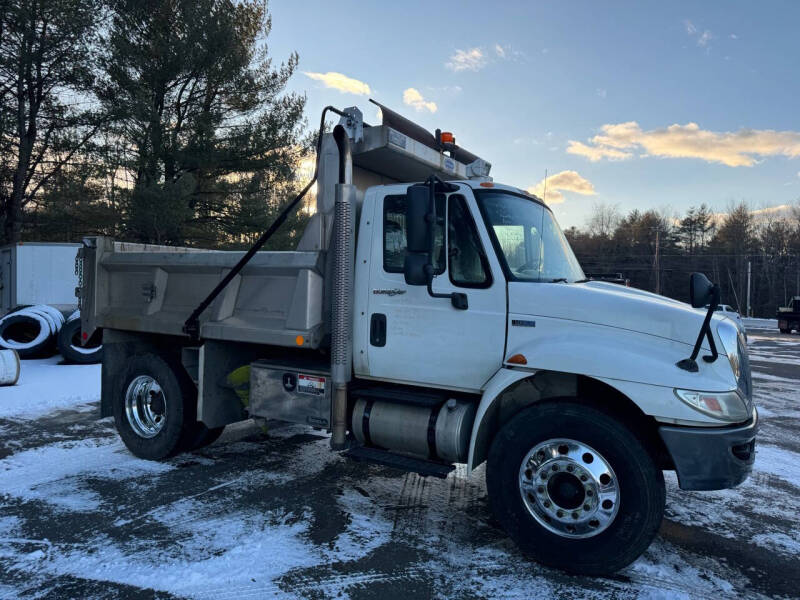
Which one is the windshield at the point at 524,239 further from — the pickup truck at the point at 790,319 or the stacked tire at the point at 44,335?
the pickup truck at the point at 790,319

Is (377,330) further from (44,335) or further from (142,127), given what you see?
(142,127)

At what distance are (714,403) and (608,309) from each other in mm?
805

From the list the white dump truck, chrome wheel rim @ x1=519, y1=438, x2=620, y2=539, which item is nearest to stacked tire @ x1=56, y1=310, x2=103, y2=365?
the white dump truck

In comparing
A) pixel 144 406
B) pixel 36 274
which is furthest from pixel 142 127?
pixel 144 406

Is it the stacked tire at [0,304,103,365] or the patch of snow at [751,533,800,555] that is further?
the stacked tire at [0,304,103,365]

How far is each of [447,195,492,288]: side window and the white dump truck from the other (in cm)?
1

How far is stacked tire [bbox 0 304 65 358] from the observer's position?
11391 mm

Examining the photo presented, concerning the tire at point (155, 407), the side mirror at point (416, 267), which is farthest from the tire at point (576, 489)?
the tire at point (155, 407)

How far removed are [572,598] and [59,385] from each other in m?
8.62

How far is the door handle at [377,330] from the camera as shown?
14.0 feet

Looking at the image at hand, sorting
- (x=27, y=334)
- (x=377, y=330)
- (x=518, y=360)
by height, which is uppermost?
(x=377, y=330)

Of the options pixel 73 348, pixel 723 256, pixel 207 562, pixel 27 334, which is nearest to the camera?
pixel 207 562

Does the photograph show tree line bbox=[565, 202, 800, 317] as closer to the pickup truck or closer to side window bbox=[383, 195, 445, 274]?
the pickup truck

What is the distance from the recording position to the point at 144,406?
5.70m
